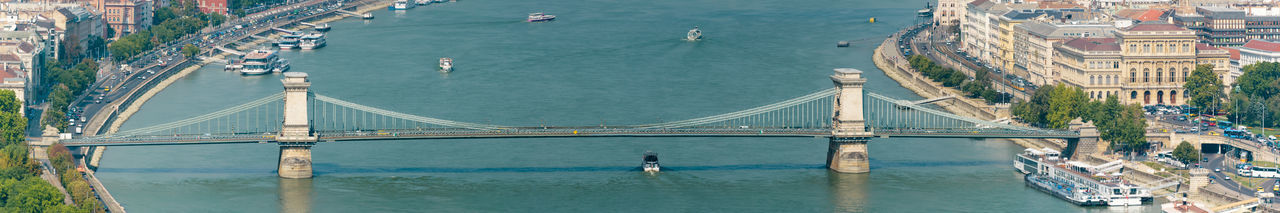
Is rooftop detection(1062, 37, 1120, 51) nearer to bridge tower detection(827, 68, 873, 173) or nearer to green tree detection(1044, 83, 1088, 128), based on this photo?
green tree detection(1044, 83, 1088, 128)

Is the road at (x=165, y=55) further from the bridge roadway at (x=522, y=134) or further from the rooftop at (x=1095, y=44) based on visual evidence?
the rooftop at (x=1095, y=44)

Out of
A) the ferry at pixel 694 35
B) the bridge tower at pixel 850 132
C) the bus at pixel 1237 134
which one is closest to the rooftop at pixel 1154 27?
the bus at pixel 1237 134

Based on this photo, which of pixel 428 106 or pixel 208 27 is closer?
pixel 428 106

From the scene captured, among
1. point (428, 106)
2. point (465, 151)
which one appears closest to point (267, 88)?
point (428, 106)

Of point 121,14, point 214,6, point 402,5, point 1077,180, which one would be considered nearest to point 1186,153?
point 1077,180

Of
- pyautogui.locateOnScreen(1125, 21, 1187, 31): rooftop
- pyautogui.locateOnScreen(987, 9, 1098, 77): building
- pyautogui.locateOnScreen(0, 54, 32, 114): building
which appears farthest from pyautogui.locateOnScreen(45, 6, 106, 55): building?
pyautogui.locateOnScreen(1125, 21, 1187, 31): rooftop

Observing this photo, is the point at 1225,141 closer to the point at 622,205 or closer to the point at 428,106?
the point at 622,205
